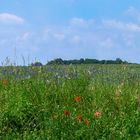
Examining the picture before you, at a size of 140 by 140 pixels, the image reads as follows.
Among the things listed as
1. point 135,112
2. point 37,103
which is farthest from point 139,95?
point 37,103

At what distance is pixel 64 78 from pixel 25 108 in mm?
1981

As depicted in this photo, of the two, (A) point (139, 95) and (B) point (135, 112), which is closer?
(B) point (135, 112)

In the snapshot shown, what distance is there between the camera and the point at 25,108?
9.37 m

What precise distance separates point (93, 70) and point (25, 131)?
3754 mm

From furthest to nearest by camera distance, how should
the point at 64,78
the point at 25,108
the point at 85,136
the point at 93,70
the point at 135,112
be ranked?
the point at 93,70 < the point at 64,78 < the point at 25,108 < the point at 135,112 < the point at 85,136

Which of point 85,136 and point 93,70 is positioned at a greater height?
point 93,70

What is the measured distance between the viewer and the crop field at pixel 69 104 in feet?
27.3

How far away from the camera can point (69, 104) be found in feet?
32.0

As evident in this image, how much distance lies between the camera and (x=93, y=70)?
40.0ft

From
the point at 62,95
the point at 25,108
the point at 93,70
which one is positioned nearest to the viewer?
the point at 25,108

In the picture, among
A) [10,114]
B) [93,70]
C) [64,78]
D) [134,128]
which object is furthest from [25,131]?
[93,70]

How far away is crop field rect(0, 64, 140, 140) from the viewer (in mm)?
8328

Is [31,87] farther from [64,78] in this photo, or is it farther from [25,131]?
[25,131]

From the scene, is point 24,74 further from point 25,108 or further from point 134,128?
point 134,128
